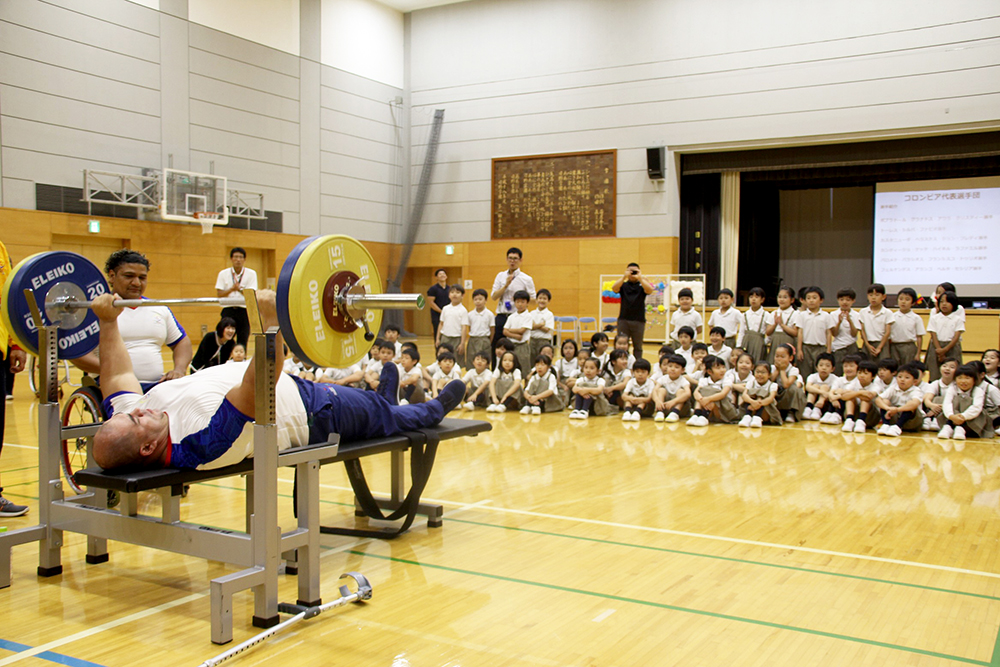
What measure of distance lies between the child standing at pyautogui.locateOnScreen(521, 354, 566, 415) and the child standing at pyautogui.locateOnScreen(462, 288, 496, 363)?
1.09 meters

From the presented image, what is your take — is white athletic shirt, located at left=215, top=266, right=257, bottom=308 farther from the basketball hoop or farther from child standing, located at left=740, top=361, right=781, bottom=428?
child standing, located at left=740, top=361, right=781, bottom=428

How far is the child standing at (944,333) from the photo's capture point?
7.67 meters

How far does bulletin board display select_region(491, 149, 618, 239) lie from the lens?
49.6 feet

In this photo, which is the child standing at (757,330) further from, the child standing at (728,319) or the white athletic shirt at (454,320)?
the white athletic shirt at (454,320)

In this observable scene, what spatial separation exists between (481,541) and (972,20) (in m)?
12.6

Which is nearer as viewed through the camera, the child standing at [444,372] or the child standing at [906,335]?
the child standing at [906,335]

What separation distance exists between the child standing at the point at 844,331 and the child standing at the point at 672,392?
1.65m

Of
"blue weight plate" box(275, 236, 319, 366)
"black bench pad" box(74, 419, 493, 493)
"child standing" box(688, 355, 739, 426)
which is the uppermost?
"blue weight plate" box(275, 236, 319, 366)

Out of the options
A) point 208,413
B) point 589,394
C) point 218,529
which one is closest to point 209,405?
point 208,413

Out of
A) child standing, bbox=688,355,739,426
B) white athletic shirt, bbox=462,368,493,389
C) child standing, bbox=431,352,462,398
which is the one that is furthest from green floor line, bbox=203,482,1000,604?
white athletic shirt, bbox=462,368,493,389

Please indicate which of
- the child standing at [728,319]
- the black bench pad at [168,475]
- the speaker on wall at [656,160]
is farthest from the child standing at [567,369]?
the speaker on wall at [656,160]

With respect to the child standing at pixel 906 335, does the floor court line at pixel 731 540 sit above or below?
below

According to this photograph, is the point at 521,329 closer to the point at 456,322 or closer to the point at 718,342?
the point at 456,322

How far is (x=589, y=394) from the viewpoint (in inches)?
311
